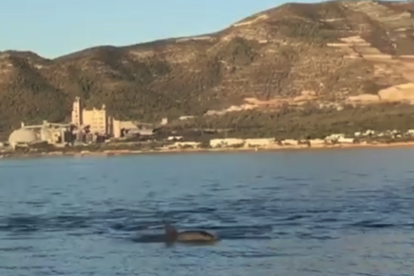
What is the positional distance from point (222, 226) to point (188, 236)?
18.6ft

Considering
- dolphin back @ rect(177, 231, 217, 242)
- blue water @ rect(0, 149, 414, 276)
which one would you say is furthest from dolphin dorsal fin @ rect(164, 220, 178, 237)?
blue water @ rect(0, 149, 414, 276)

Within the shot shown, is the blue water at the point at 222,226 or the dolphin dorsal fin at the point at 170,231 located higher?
the dolphin dorsal fin at the point at 170,231

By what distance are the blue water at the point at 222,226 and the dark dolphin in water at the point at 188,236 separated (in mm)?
787

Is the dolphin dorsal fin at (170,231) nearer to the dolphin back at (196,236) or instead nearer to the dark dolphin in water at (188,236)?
the dark dolphin in water at (188,236)

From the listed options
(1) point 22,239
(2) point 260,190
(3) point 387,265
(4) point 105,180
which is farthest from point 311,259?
(4) point 105,180

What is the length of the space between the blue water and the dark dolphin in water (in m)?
0.79

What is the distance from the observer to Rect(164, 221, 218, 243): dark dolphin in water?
46.6 meters

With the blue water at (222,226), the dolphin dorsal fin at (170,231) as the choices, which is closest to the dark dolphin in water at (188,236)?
the dolphin dorsal fin at (170,231)

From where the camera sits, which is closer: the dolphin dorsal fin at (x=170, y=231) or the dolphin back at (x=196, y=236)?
the dolphin back at (x=196, y=236)

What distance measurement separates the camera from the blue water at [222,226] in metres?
39.4

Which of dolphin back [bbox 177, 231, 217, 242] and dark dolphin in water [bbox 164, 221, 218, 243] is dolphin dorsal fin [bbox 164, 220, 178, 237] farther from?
dolphin back [bbox 177, 231, 217, 242]

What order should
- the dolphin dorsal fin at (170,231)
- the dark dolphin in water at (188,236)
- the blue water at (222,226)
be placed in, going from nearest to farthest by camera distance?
the blue water at (222,226)
the dark dolphin in water at (188,236)
the dolphin dorsal fin at (170,231)

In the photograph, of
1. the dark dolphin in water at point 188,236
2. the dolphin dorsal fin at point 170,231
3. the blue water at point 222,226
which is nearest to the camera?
the blue water at point 222,226

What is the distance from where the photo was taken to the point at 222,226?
2078 inches
